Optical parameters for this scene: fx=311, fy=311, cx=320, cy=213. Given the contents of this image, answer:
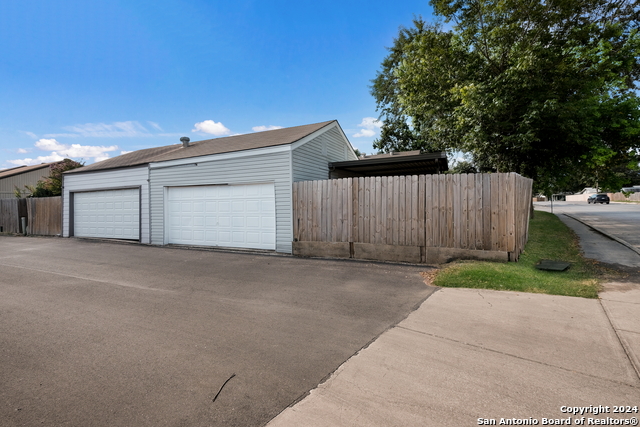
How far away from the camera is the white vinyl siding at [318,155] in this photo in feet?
32.9

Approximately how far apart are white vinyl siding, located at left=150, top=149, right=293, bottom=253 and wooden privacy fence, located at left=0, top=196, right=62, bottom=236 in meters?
7.52

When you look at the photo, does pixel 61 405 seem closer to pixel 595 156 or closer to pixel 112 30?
pixel 112 30

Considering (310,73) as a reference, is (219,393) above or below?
below

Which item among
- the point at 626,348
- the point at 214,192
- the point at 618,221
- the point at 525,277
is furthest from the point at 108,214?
the point at 618,221

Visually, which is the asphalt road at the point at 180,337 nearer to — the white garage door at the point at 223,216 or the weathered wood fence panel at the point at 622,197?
the white garage door at the point at 223,216

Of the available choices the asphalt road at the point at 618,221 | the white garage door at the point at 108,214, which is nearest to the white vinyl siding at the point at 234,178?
the white garage door at the point at 108,214

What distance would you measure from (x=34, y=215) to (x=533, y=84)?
24.2 m

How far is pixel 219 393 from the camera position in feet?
8.09

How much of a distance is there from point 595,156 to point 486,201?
967 centimetres

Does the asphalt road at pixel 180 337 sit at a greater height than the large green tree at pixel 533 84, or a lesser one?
lesser

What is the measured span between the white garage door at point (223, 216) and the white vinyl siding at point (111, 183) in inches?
51.2

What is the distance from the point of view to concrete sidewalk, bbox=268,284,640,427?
2211mm

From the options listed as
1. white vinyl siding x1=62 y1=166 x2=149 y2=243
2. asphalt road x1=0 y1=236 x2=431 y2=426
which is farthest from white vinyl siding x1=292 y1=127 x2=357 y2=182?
white vinyl siding x1=62 y1=166 x2=149 y2=243

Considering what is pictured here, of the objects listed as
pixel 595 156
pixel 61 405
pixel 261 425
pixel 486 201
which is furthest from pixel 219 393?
pixel 595 156
